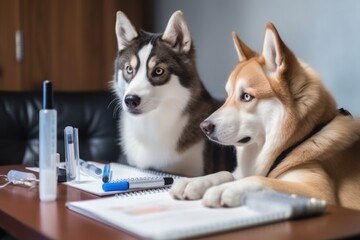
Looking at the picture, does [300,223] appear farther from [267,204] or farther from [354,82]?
[354,82]

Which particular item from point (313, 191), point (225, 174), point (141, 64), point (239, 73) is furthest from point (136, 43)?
Answer: point (313, 191)

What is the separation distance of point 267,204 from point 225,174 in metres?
0.27

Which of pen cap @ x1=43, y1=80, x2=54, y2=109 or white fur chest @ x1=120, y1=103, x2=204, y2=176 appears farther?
white fur chest @ x1=120, y1=103, x2=204, y2=176

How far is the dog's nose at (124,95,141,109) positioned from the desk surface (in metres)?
0.63

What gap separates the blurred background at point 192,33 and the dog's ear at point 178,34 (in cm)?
44

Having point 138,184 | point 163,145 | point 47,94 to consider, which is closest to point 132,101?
point 163,145

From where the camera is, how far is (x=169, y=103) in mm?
1754

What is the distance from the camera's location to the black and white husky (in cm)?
170

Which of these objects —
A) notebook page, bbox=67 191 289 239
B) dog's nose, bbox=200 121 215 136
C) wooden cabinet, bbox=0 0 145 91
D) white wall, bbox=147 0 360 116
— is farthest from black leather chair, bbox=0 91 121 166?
notebook page, bbox=67 191 289 239

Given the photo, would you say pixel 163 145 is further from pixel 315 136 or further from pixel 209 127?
pixel 315 136

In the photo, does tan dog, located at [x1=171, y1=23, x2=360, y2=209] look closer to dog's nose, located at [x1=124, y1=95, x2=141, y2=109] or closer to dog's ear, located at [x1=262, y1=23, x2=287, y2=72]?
dog's ear, located at [x1=262, y1=23, x2=287, y2=72]

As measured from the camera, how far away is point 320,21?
1.82m

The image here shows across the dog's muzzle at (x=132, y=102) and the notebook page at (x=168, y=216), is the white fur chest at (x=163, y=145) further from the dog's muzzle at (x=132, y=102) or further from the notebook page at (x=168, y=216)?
the notebook page at (x=168, y=216)

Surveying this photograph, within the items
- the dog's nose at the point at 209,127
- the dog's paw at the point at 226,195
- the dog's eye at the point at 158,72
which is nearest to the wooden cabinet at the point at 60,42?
the dog's eye at the point at 158,72
